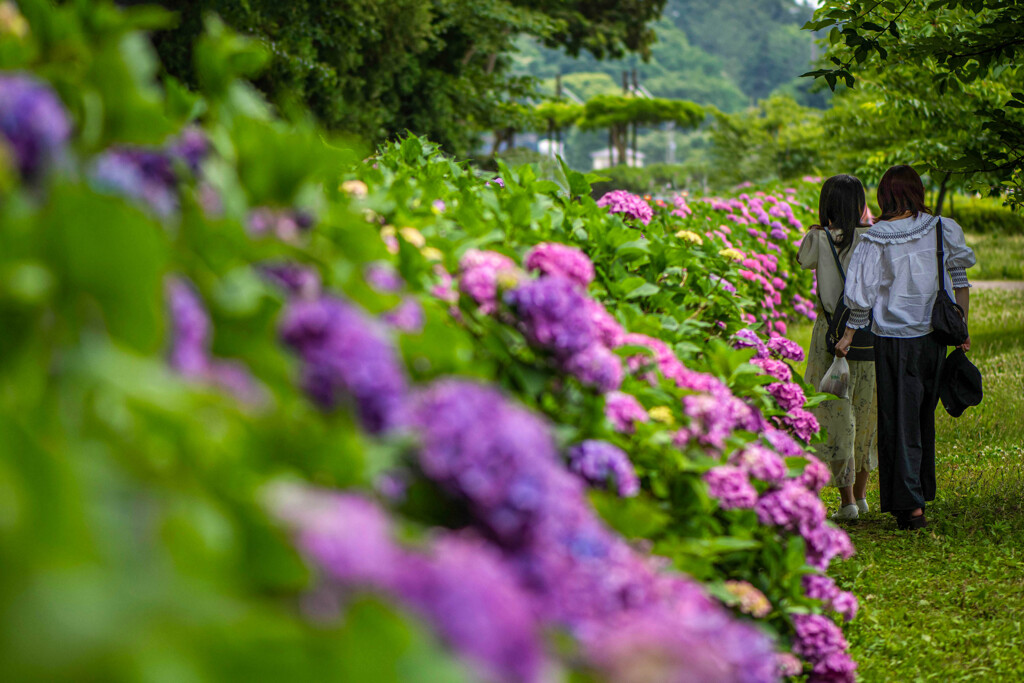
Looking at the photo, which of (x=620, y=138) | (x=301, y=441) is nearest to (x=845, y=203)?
(x=301, y=441)

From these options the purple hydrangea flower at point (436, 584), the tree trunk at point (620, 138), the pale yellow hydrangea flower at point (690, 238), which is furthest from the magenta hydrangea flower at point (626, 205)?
the tree trunk at point (620, 138)

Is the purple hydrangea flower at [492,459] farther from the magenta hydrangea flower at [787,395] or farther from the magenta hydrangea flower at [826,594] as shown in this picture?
the magenta hydrangea flower at [787,395]

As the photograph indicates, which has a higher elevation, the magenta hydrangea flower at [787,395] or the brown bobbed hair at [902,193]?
the brown bobbed hair at [902,193]

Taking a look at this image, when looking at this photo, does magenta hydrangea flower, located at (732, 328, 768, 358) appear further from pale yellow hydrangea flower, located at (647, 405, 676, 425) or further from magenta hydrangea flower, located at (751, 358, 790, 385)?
pale yellow hydrangea flower, located at (647, 405, 676, 425)

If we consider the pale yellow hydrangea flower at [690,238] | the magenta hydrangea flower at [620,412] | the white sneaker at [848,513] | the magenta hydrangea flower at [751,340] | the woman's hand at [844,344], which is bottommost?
the white sneaker at [848,513]

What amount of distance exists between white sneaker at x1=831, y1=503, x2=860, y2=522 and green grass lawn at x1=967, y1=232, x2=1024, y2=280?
13258 millimetres

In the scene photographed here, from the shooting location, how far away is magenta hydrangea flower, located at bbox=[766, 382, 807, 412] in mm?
2977

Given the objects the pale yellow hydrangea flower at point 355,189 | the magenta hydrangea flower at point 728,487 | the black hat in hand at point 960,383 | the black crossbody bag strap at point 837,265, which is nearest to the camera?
the magenta hydrangea flower at point 728,487

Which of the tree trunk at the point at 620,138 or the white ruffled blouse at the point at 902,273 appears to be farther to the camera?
the tree trunk at the point at 620,138

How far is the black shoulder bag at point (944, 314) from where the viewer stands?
16.0 feet

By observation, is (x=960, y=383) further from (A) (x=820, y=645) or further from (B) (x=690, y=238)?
(A) (x=820, y=645)

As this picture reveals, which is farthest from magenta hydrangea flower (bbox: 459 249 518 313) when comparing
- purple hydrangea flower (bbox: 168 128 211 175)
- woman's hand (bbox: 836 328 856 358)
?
woman's hand (bbox: 836 328 856 358)

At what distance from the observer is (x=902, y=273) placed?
4.90m

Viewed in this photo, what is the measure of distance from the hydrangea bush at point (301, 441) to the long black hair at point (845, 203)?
359 cm
